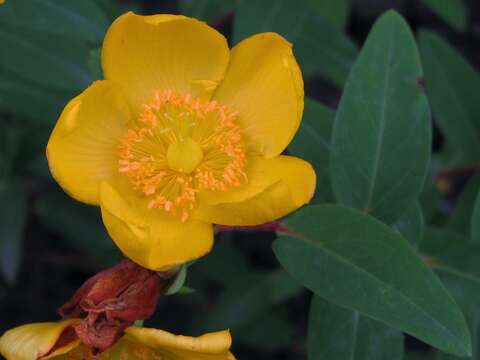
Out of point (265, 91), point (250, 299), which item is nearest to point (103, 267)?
point (250, 299)

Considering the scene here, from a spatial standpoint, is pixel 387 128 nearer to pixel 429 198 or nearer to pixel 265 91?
pixel 265 91

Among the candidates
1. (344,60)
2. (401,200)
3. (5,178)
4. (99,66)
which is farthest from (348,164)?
(5,178)

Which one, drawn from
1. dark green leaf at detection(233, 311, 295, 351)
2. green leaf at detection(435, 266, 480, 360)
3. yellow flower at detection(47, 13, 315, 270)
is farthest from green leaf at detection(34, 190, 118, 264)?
green leaf at detection(435, 266, 480, 360)

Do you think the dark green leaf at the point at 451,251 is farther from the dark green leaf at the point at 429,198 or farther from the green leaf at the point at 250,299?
the green leaf at the point at 250,299

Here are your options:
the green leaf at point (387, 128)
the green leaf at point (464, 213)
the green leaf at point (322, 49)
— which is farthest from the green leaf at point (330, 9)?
the green leaf at point (464, 213)

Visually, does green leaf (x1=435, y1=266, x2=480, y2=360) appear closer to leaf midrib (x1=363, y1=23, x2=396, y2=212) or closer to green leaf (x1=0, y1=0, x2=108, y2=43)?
leaf midrib (x1=363, y1=23, x2=396, y2=212)
